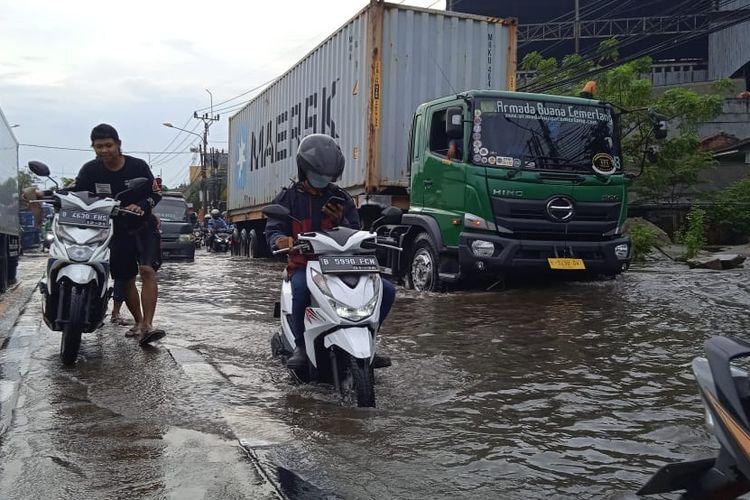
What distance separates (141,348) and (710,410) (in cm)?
464

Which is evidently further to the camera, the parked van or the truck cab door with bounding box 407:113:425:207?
the parked van

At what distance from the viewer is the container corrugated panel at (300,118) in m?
11.2

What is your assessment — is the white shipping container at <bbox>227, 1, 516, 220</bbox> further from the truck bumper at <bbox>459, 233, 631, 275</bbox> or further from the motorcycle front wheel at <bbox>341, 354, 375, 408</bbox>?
the motorcycle front wheel at <bbox>341, 354, 375, 408</bbox>

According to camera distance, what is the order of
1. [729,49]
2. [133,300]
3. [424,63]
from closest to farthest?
1. [133,300]
2. [424,63]
3. [729,49]

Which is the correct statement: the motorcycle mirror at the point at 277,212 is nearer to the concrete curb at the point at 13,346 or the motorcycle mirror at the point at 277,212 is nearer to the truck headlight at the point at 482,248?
the concrete curb at the point at 13,346

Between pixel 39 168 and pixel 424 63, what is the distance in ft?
22.0

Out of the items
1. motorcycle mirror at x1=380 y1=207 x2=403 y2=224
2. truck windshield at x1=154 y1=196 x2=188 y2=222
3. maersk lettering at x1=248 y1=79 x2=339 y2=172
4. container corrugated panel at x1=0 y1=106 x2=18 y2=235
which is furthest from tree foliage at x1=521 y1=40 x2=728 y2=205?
motorcycle mirror at x1=380 y1=207 x2=403 y2=224

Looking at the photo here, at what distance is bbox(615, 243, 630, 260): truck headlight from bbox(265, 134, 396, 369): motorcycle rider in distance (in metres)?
4.93

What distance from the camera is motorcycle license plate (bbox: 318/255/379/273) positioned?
3.98 metres

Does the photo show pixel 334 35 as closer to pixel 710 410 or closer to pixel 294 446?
pixel 294 446

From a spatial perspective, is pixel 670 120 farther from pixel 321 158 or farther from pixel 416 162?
pixel 321 158

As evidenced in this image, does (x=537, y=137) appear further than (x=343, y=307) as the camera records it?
Yes

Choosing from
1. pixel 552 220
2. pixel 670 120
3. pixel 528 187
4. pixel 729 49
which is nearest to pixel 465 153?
pixel 528 187

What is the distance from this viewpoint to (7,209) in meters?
9.71
